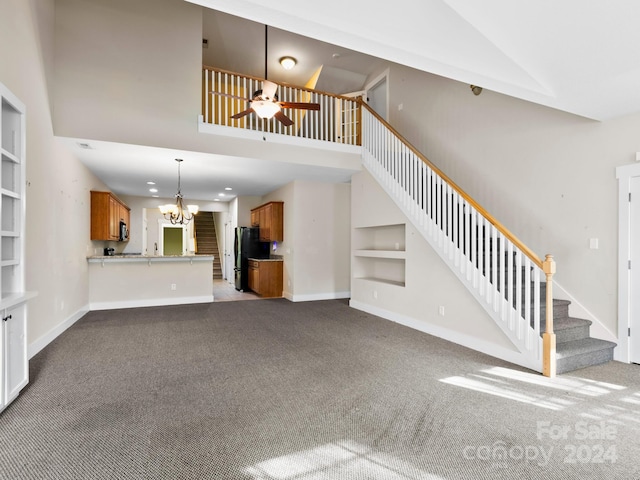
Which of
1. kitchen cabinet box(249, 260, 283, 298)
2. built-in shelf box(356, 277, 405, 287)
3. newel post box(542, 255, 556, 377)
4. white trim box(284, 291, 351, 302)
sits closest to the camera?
newel post box(542, 255, 556, 377)

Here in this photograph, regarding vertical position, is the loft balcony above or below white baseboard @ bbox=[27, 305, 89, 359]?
above

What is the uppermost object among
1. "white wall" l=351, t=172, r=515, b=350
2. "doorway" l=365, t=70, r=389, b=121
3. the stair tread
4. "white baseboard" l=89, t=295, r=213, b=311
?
"doorway" l=365, t=70, r=389, b=121

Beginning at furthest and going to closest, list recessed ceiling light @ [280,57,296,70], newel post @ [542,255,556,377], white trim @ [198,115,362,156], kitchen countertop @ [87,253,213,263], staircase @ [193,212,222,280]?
staircase @ [193,212,222,280], recessed ceiling light @ [280,57,296,70], kitchen countertop @ [87,253,213,263], white trim @ [198,115,362,156], newel post @ [542,255,556,377]

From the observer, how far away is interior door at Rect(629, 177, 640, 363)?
3.44 meters

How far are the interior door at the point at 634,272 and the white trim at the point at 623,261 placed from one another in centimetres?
2

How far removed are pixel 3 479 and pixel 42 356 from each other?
2.40m

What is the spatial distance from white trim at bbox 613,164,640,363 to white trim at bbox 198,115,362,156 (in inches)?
153

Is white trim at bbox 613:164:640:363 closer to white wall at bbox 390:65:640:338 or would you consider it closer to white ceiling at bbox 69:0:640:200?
white wall at bbox 390:65:640:338

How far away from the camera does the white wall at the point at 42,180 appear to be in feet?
11.0

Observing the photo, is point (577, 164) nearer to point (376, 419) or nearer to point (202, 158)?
point (376, 419)

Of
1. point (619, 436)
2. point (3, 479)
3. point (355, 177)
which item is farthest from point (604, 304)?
point (3, 479)

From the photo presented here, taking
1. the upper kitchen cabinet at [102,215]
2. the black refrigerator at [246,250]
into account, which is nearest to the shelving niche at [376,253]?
the black refrigerator at [246,250]

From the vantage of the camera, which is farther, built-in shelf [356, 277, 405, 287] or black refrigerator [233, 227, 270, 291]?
black refrigerator [233, 227, 270, 291]

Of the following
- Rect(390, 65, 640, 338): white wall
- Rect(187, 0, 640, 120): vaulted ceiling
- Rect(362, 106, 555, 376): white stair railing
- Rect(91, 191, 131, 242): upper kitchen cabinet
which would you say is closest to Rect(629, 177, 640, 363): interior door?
Rect(390, 65, 640, 338): white wall
